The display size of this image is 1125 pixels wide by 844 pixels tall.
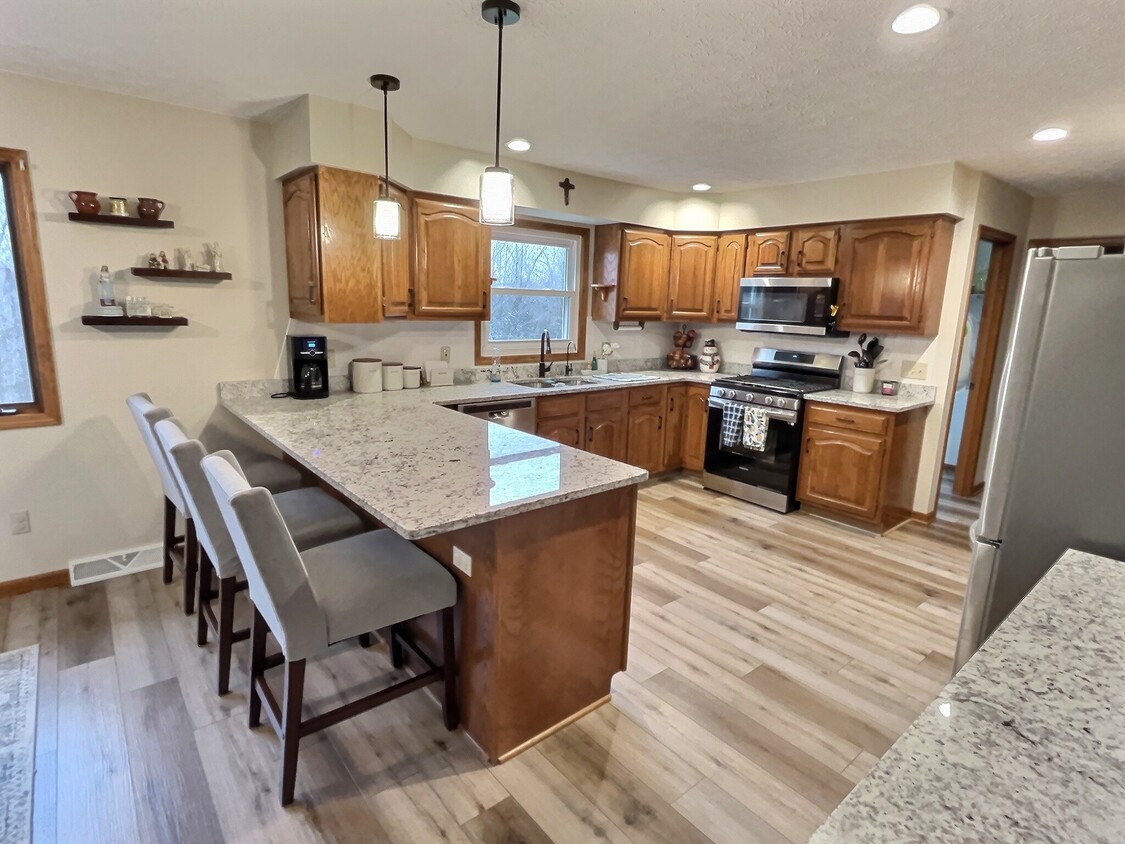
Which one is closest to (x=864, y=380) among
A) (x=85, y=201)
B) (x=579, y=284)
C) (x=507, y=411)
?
(x=579, y=284)

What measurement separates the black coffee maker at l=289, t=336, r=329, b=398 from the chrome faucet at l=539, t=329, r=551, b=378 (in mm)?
1706

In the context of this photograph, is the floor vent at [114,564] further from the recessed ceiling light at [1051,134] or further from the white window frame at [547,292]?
the recessed ceiling light at [1051,134]

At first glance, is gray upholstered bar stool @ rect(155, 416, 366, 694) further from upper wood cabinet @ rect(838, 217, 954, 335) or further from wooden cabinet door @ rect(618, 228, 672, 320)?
upper wood cabinet @ rect(838, 217, 954, 335)

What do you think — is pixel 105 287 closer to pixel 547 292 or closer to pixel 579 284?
pixel 547 292

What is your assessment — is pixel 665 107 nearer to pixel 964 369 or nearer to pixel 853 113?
pixel 853 113

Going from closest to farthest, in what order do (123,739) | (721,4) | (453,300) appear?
(721,4)
(123,739)
(453,300)

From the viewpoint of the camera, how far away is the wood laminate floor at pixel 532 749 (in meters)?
1.68

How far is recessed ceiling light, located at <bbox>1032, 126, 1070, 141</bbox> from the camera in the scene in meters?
2.86

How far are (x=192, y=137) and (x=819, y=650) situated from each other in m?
4.00

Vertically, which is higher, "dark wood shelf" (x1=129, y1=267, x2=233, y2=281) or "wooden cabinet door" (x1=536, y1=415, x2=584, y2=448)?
"dark wood shelf" (x1=129, y1=267, x2=233, y2=281)

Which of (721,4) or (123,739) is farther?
(123,739)

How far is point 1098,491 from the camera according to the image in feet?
5.01

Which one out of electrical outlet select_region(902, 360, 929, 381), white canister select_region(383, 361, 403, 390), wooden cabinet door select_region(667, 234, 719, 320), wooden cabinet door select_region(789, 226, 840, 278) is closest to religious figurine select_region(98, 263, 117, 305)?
white canister select_region(383, 361, 403, 390)

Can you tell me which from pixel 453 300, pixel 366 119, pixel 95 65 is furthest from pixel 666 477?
pixel 95 65
